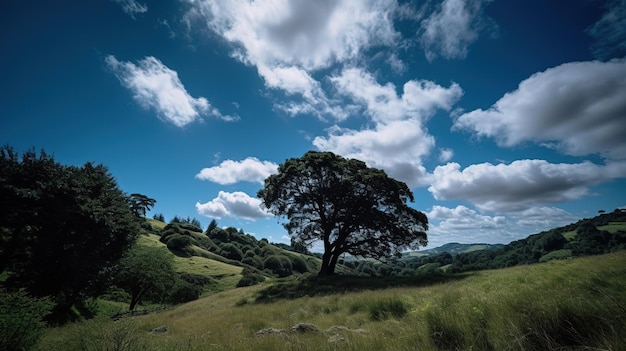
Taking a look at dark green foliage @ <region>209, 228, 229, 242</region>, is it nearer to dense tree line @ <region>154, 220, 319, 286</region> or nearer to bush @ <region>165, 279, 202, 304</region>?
dense tree line @ <region>154, 220, 319, 286</region>

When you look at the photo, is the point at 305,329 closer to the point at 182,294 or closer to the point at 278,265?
the point at 182,294

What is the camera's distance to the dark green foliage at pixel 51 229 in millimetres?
17438

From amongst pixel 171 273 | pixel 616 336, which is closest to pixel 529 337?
pixel 616 336

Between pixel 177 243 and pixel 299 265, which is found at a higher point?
pixel 177 243

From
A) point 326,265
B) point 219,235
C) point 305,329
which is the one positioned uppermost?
point 219,235

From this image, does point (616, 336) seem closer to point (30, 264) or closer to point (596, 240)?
point (30, 264)

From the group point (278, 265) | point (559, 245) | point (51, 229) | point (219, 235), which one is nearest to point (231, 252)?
point (278, 265)

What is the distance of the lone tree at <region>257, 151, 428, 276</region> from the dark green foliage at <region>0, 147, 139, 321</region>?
579 inches

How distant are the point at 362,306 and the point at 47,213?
22353 mm

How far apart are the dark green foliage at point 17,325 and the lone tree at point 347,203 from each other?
19.6m

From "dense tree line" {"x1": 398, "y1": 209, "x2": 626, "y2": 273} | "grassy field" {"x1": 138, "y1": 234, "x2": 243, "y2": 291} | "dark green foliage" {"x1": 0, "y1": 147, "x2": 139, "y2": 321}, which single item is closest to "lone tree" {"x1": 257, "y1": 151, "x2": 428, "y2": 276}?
"dark green foliage" {"x1": 0, "y1": 147, "x2": 139, "y2": 321}

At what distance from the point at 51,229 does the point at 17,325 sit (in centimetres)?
1673

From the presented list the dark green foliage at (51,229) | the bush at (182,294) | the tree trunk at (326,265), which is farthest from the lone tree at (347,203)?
the bush at (182,294)

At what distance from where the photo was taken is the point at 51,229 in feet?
60.4
